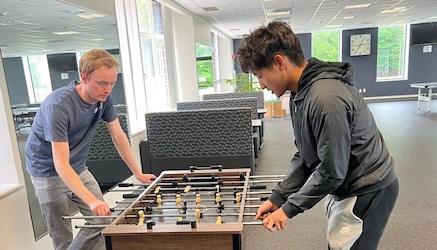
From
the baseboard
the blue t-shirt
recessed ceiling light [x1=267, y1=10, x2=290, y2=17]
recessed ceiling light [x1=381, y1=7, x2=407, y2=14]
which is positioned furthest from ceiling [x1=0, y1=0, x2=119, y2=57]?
the baseboard

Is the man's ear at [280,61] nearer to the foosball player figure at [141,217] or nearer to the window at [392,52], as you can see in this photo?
the foosball player figure at [141,217]

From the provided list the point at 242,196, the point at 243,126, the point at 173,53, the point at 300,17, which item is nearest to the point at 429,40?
the point at 300,17

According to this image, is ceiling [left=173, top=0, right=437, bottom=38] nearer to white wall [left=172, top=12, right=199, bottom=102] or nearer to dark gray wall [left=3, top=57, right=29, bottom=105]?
white wall [left=172, top=12, right=199, bottom=102]

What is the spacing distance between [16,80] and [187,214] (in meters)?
1.49

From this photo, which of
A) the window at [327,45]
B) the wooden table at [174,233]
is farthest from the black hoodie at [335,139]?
the window at [327,45]

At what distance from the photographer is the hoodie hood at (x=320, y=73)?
1.26 metres

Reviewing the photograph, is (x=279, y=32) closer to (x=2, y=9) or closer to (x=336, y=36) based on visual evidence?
(x=2, y=9)

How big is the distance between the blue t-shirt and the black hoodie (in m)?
1.21

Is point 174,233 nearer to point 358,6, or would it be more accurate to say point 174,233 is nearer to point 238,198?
point 238,198

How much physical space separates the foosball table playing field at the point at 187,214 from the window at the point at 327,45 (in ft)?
40.2

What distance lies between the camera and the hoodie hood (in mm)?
1262

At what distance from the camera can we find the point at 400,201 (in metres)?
3.39

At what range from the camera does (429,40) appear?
12188mm

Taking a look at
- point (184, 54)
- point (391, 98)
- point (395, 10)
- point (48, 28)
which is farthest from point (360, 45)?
point (48, 28)
